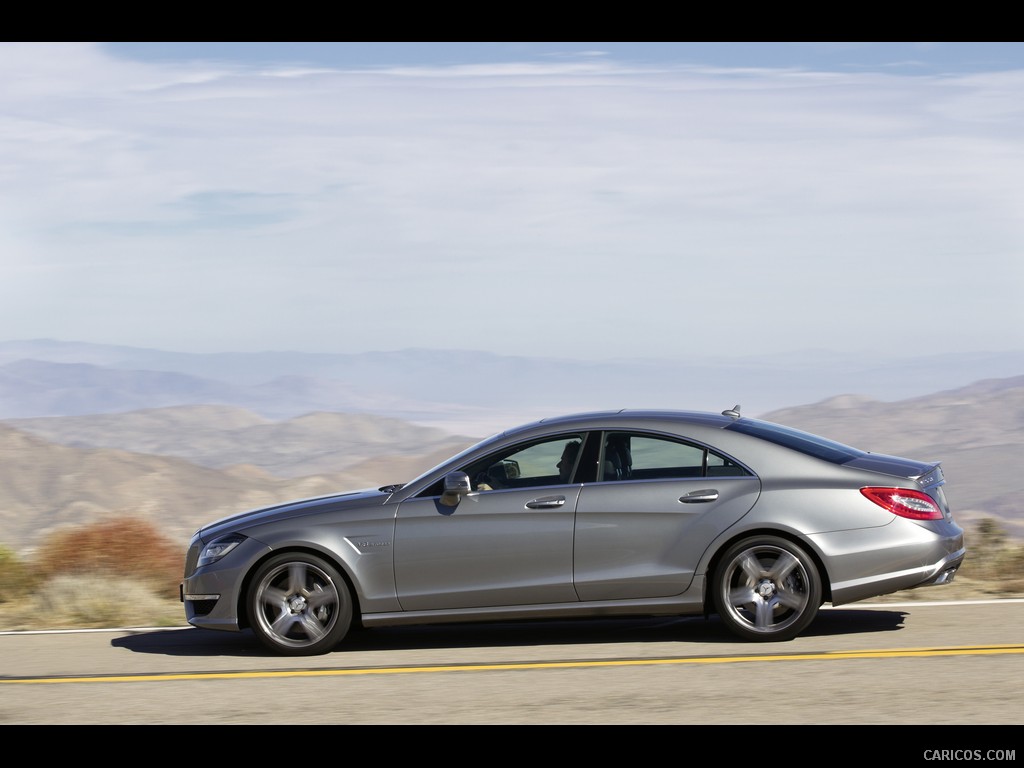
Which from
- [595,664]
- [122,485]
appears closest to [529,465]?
[595,664]

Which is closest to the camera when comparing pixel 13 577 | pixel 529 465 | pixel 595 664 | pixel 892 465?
pixel 595 664

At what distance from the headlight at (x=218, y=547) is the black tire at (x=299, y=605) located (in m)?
0.27

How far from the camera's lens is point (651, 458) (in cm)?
919

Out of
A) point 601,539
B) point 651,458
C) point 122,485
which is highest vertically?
point 122,485

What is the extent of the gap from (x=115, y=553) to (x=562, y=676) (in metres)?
7.13

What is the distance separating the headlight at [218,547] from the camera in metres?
9.30

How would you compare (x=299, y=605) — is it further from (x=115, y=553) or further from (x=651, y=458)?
(x=115, y=553)

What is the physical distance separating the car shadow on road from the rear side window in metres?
1.17

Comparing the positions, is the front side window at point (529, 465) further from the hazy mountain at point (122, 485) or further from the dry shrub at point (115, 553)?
the hazy mountain at point (122, 485)

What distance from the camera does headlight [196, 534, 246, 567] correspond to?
9297mm

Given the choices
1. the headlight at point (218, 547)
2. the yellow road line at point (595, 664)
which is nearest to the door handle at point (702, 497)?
the yellow road line at point (595, 664)

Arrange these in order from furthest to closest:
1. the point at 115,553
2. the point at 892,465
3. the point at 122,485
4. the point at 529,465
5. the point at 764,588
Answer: the point at 122,485
the point at 115,553
the point at 529,465
the point at 892,465
the point at 764,588

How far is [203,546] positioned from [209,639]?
1.05m
